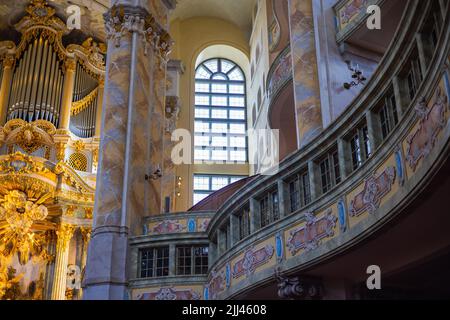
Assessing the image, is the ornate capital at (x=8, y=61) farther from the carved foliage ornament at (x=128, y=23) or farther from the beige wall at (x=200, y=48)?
the carved foliage ornament at (x=128, y=23)

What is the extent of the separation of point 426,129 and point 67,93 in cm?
2505

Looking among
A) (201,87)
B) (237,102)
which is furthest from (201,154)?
(201,87)

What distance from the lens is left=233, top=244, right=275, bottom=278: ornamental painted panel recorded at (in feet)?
45.3

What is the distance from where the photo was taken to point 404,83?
10.0 meters

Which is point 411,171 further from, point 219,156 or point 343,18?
point 219,156

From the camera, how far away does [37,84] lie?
103 feet

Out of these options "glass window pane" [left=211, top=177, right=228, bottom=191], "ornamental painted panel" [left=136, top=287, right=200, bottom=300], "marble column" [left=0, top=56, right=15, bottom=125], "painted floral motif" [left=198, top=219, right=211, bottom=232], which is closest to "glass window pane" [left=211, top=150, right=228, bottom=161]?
"glass window pane" [left=211, top=177, right=228, bottom=191]

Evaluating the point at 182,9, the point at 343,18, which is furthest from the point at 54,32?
the point at 343,18

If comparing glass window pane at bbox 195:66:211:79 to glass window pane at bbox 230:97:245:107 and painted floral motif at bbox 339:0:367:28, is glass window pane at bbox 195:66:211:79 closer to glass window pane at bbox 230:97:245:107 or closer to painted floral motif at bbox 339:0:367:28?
glass window pane at bbox 230:97:245:107

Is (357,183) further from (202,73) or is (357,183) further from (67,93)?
(202,73)

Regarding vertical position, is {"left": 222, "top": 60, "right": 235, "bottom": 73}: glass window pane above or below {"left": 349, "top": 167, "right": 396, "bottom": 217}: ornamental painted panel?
above

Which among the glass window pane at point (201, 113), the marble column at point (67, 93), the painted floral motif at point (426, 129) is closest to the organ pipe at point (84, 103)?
the marble column at point (67, 93)

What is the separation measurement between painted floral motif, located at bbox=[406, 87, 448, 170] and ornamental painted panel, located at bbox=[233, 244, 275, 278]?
515 cm

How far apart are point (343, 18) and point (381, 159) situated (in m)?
7.70
